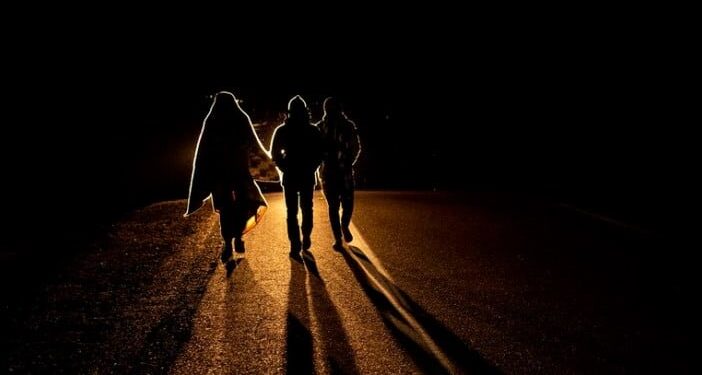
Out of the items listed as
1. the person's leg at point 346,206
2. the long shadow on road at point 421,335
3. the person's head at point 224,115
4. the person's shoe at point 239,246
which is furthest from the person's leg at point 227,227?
the long shadow on road at point 421,335

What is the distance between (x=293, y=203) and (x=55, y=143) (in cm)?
1688

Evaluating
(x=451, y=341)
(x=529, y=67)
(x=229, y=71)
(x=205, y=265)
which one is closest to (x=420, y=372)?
(x=451, y=341)

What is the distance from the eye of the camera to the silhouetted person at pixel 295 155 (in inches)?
265

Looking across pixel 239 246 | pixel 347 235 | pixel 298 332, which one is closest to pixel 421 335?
pixel 298 332

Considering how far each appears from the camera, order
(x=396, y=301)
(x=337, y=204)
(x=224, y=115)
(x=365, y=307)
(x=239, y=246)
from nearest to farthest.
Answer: (x=365, y=307) < (x=396, y=301) < (x=224, y=115) < (x=239, y=246) < (x=337, y=204)

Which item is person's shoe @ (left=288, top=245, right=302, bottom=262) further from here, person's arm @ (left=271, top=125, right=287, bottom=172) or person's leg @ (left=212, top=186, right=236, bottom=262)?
person's arm @ (left=271, top=125, right=287, bottom=172)

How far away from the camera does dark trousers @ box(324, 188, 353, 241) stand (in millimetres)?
7434

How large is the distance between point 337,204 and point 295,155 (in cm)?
116

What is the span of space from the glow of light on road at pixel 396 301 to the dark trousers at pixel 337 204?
32 cm

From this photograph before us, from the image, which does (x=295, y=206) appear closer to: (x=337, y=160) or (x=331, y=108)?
(x=337, y=160)

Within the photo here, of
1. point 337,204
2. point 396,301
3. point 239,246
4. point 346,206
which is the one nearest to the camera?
point 396,301

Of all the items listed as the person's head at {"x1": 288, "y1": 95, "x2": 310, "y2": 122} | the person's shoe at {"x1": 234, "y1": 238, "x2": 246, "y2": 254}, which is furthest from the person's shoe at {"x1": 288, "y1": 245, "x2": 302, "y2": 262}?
the person's head at {"x1": 288, "y1": 95, "x2": 310, "y2": 122}

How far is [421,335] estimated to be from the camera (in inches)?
168

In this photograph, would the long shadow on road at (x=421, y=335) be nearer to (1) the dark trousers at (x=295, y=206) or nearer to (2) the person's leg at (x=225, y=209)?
(1) the dark trousers at (x=295, y=206)
